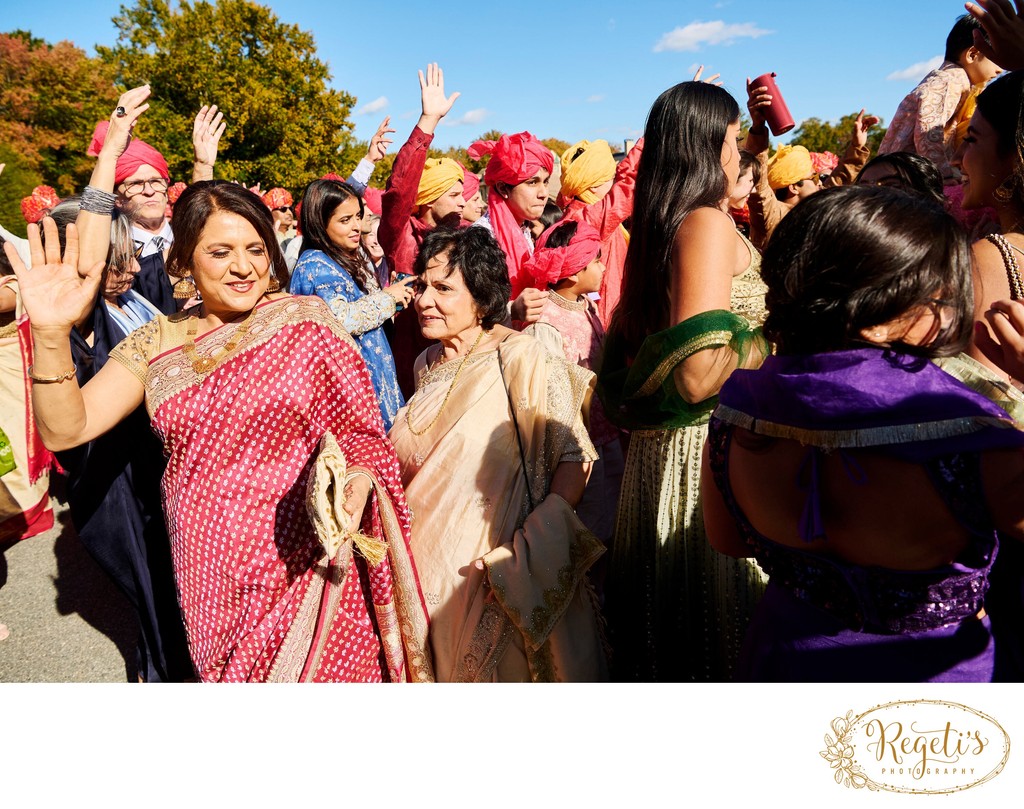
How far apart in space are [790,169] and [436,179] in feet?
8.49

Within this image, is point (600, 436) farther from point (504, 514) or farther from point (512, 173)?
point (512, 173)

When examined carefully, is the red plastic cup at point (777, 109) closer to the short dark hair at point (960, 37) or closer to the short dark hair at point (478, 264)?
the short dark hair at point (960, 37)

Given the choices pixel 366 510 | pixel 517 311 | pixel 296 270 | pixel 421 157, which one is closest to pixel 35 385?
pixel 366 510

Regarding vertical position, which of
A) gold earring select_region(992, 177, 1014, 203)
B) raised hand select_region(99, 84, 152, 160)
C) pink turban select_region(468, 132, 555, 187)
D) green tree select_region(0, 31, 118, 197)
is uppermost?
Result: green tree select_region(0, 31, 118, 197)

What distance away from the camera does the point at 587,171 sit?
4.43 m

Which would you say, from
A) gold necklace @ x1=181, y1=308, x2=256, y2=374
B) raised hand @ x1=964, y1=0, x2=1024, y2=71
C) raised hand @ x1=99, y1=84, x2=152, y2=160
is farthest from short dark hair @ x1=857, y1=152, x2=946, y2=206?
raised hand @ x1=99, y1=84, x2=152, y2=160

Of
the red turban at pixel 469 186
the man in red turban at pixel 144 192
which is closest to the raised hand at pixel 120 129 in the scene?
the man in red turban at pixel 144 192

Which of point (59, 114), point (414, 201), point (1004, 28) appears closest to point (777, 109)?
point (1004, 28)

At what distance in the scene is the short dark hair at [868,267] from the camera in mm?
1067

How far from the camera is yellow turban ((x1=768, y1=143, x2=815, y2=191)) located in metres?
4.84

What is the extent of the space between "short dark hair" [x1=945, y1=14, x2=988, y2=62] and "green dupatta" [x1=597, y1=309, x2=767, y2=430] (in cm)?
260

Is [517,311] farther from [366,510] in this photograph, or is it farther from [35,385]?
[35,385]

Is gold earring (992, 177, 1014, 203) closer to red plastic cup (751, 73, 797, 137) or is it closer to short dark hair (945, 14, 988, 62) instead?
red plastic cup (751, 73, 797, 137)

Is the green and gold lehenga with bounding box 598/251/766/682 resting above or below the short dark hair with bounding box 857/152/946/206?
below
